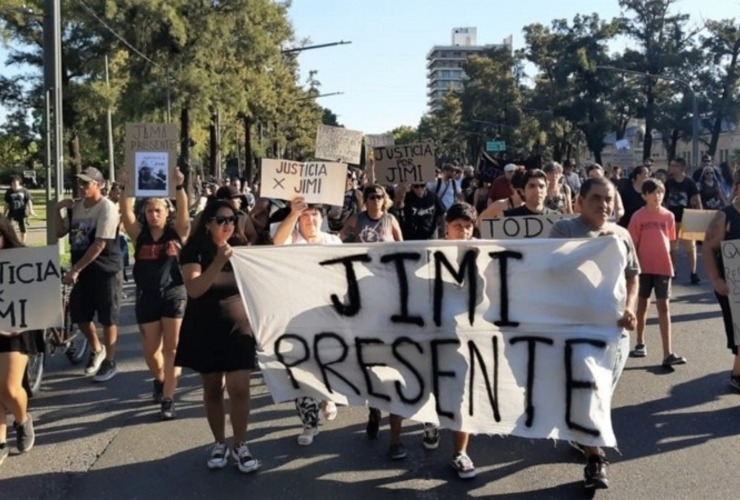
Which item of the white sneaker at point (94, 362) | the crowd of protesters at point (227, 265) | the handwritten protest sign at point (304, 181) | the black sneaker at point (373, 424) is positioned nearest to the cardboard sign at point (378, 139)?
the crowd of protesters at point (227, 265)

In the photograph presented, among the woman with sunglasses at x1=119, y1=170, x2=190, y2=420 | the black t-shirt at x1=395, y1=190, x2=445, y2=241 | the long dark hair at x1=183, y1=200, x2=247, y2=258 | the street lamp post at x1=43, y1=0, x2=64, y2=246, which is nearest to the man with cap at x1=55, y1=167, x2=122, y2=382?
the woman with sunglasses at x1=119, y1=170, x2=190, y2=420

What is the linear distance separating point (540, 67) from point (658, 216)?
61740mm

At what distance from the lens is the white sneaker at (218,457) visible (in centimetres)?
496

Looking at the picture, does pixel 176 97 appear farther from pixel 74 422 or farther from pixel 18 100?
pixel 74 422

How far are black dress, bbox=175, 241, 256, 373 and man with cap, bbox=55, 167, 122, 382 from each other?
2470 millimetres

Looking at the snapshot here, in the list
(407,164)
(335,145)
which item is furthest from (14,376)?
(335,145)

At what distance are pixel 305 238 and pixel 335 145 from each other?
167 inches

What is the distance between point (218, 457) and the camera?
498cm

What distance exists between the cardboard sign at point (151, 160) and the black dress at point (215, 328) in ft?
5.32

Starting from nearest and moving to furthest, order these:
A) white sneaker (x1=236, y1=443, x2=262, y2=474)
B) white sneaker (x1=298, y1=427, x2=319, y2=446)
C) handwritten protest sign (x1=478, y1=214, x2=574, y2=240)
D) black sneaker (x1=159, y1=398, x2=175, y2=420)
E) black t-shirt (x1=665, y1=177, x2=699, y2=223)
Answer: white sneaker (x1=236, y1=443, x2=262, y2=474)
white sneaker (x1=298, y1=427, x2=319, y2=446)
black sneaker (x1=159, y1=398, x2=175, y2=420)
handwritten protest sign (x1=478, y1=214, x2=574, y2=240)
black t-shirt (x1=665, y1=177, x2=699, y2=223)

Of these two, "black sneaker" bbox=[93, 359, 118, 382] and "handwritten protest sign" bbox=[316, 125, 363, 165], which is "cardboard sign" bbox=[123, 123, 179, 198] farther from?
"handwritten protest sign" bbox=[316, 125, 363, 165]

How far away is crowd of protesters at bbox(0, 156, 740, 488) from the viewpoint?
15.6 ft

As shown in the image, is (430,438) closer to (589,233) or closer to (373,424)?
(373,424)

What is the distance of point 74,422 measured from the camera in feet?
20.0
